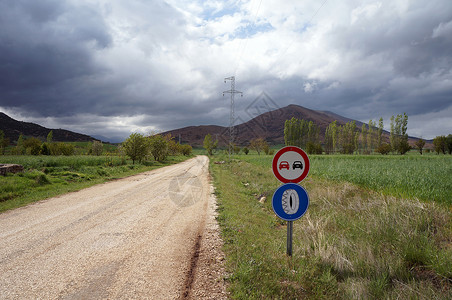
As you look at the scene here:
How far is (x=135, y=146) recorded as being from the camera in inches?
1287

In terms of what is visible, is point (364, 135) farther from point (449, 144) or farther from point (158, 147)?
point (158, 147)

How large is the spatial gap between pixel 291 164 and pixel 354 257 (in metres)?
2.07

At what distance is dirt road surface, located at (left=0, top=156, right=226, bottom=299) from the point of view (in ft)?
10.9

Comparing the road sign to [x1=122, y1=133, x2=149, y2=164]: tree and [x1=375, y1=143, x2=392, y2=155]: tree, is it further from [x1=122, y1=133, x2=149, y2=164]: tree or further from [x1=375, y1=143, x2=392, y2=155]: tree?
[x1=375, y1=143, x2=392, y2=155]: tree

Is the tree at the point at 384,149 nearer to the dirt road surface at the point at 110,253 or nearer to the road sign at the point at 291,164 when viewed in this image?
the dirt road surface at the point at 110,253

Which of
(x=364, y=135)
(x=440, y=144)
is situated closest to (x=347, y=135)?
(x=364, y=135)

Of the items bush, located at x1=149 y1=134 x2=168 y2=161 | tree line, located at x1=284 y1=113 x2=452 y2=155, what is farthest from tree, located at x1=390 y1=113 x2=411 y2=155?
bush, located at x1=149 y1=134 x2=168 y2=161

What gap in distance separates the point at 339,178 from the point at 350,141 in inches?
3146

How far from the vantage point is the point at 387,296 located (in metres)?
3.10

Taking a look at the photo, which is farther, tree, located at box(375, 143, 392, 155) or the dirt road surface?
tree, located at box(375, 143, 392, 155)

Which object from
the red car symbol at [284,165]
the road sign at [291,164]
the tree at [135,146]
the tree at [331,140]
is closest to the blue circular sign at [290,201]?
the road sign at [291,164]

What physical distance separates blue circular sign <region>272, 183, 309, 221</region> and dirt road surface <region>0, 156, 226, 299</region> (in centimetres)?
152

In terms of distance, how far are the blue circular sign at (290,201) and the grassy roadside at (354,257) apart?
877 mm

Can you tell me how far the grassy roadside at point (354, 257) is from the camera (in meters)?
3.36
